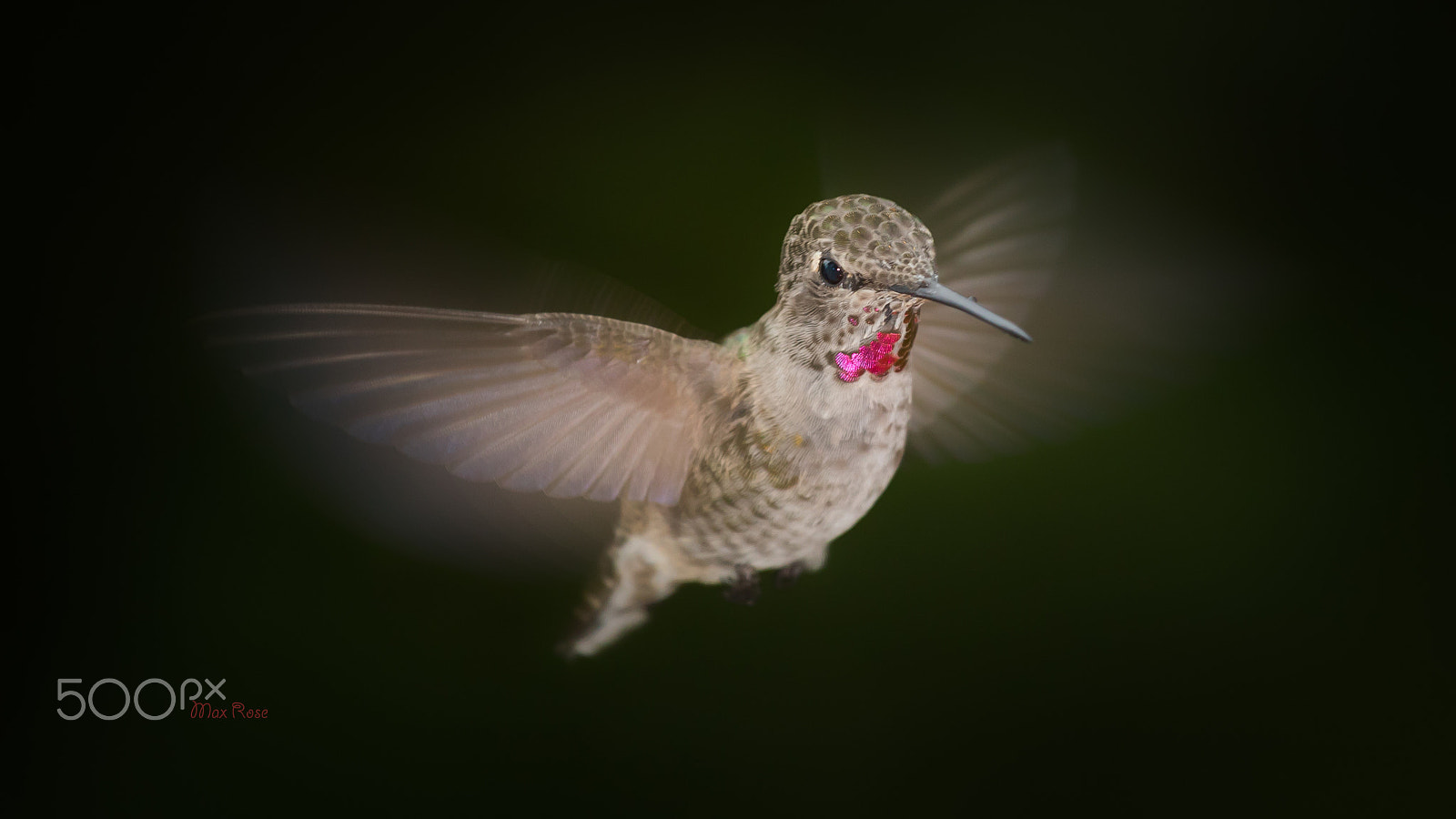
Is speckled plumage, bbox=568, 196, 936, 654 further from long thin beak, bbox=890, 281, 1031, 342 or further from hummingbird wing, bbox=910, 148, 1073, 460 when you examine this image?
hummingbird wing, bbox=910, 148, 1073, 460

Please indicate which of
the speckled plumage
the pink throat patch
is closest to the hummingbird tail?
the speckled plumage

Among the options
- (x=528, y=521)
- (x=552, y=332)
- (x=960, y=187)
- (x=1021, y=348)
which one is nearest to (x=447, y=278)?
(x=552, y=332)

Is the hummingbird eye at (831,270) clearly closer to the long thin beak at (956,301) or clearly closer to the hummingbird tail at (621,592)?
the long thin beak at (956,301)

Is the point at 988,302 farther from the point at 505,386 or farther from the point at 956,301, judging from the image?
the point at 505,386

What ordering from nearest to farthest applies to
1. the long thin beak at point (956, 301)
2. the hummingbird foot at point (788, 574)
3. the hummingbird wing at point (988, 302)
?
1. the long thin beak at point (956, 301)
2. the hummingbird wing at point (988, 302)
3. the hummingbird foot at point (788, 574)

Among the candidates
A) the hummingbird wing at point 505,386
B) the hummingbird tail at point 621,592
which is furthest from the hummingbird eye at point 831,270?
the hummingbird tail at point 621,592

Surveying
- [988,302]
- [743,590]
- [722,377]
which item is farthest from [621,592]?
[988,302]
